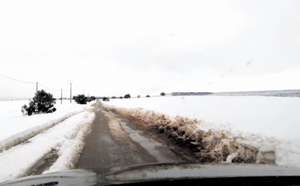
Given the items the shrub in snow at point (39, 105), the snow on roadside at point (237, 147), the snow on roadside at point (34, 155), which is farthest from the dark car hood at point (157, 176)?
the shrub in snow at point (39, 105)

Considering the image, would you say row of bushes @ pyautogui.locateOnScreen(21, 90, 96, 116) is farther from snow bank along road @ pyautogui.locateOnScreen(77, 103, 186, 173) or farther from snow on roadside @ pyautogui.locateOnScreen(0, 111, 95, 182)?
snow bank along road @ pyautogui.locateOnScreen(77, 103, 186, 173)

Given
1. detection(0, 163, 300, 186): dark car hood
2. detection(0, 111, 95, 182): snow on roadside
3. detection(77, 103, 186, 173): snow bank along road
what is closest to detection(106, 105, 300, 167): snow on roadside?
detection(77, 103, 186, 173): snow bank along road

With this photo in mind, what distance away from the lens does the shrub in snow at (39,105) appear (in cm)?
3859

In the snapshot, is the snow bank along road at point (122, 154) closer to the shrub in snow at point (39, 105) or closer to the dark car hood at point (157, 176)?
the dark car hood at point (157, 176)

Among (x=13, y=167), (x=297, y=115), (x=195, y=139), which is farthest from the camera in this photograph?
(x=195, y=139)

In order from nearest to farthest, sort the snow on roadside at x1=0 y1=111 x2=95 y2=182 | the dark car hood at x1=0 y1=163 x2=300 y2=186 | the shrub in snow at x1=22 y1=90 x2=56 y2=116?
the dark car hood at x1=0 y1=163 x2=300 y2=186
the snow on roadside at x1=0 y1=111 x2=95 y2=182
the shrub in snow at x1=22 y1=90 x2=56 y2=116

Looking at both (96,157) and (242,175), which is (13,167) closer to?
(96,157)

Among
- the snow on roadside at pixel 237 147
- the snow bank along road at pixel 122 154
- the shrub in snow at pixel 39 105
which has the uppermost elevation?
the shrub in snow at pixel 39 105

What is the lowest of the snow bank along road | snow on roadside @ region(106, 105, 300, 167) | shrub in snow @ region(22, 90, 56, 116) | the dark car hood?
the snow bank along road

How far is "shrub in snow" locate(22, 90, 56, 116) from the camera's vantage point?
127 ft

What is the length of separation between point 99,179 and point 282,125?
833 cm

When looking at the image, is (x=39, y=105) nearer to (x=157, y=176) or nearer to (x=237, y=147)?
(x=237, y=147)

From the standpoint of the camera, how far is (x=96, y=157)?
927 cm

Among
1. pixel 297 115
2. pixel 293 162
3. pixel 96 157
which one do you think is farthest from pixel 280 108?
pixel 96 157
